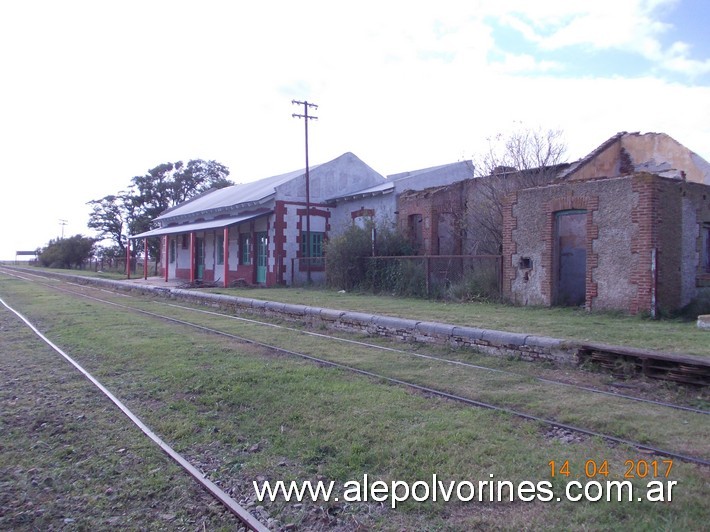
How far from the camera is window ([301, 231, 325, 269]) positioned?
29.8 metres

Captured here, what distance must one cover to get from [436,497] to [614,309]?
11.1 meters

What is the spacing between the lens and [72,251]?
233ft

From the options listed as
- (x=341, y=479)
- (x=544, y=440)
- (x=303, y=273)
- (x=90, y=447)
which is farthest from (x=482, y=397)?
(x=303, y=273)

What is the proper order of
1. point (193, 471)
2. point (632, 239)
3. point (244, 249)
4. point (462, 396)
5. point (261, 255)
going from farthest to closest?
point (244, 249) → point (261, 255) → point (632, 239) → point (462, 396) → point (193, 471)

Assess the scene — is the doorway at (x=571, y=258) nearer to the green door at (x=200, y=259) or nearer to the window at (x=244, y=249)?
the window at (x=244, y=249)

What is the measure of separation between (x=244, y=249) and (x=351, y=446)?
27653 millimetres

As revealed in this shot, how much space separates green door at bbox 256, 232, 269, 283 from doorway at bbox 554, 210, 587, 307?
55.9 feet

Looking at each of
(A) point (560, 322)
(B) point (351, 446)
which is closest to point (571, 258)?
(A) point (560, 322)

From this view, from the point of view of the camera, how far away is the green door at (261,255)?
30203mm

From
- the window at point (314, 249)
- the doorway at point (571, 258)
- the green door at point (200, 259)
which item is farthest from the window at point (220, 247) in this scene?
the doorway at point (571, 258)

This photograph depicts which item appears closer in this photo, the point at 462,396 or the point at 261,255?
the point at 462,396

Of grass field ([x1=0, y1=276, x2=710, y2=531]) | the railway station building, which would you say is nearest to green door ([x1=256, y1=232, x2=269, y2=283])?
the railway station building

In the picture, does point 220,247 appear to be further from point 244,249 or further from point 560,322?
point 560,322

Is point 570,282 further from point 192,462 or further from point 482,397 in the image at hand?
point 192,462
